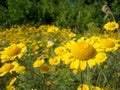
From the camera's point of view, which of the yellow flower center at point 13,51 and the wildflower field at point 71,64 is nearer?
the wildflower field at point 71,64

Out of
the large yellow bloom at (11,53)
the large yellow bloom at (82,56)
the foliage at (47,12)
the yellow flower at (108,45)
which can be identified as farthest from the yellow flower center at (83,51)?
the foliage at (47,12)

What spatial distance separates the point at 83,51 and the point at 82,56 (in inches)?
1.4

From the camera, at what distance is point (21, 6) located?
1109 cm

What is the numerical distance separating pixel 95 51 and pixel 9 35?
553cm

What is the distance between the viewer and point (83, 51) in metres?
2.04

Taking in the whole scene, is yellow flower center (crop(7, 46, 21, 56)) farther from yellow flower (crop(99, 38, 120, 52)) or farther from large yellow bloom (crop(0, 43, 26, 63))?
yellow flower (crop(99, 38, 120, 52))

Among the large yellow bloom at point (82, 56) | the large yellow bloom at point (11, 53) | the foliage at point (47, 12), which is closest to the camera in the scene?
the large yellow bloom at point (82, 56)

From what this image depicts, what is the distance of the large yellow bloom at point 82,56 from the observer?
6.52ft

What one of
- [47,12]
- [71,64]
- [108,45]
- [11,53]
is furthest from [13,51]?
[47,12]

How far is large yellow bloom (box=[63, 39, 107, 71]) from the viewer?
1.99m

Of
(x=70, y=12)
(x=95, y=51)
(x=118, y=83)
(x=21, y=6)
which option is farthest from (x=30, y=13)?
(x=95, y=51)

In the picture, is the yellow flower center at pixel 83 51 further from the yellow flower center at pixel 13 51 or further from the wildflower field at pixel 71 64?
the yellow flower center at pixel 13 51

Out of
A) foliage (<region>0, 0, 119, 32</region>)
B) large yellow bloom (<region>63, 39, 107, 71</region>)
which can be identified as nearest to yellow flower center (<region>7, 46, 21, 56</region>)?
large yellow bloom (<region>63, 39, 107, 71</region>)

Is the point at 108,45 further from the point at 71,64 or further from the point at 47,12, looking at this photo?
the point at 47,12
